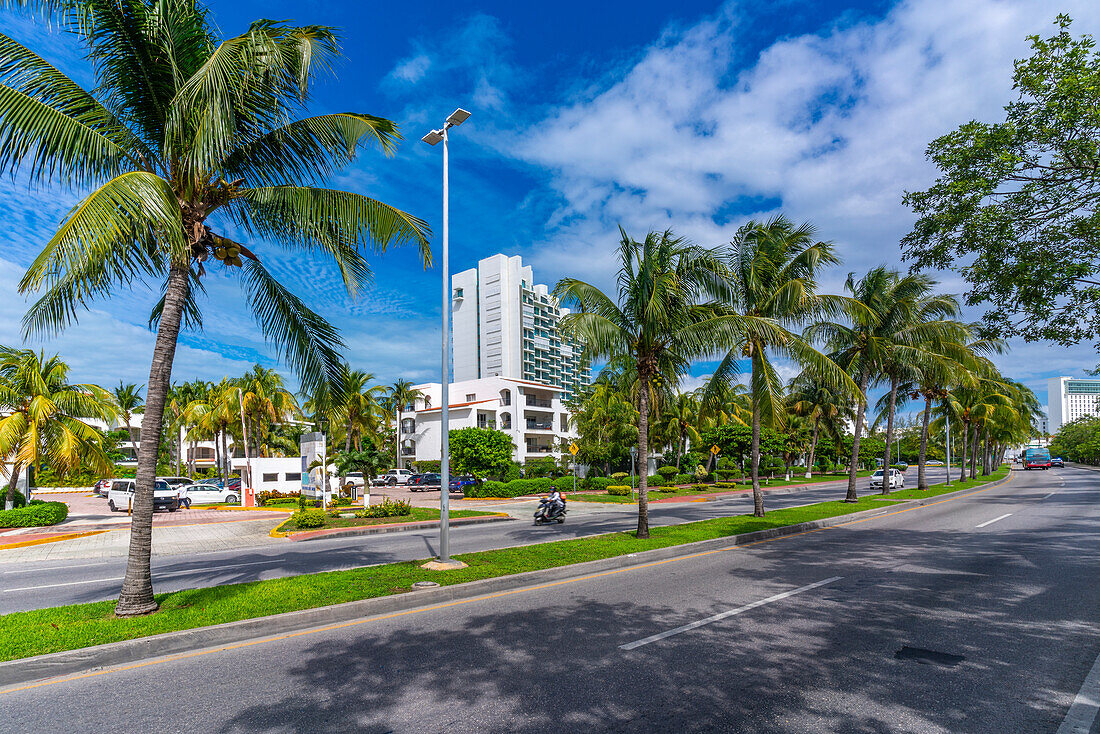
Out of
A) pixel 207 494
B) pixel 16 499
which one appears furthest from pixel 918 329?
pixel 207 494

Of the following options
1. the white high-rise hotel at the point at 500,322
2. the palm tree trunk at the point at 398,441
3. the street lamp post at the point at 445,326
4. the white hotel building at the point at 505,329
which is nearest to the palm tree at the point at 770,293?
the street lamp post at the point at 445,326

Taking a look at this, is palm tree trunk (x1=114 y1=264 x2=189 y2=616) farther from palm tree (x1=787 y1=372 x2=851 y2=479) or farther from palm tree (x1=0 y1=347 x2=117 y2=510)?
palm tree (x1=787 y1=372 x2=851 y2=479)

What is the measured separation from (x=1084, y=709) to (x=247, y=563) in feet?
47.2

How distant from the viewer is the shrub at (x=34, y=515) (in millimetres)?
19859

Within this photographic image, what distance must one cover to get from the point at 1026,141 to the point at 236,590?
582 inches

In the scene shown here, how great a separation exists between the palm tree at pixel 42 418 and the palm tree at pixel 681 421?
120ft

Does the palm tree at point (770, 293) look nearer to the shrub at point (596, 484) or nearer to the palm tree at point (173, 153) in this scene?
the palm tree at point (173, 153)

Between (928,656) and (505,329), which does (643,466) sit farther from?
(505,329)

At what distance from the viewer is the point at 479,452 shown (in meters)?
39.8

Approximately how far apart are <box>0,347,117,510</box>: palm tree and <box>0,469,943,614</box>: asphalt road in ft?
22.0

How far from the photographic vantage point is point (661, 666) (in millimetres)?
5555

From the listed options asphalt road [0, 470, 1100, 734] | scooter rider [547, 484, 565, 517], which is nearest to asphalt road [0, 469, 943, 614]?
scooter rider [547, 484, 565, 517]

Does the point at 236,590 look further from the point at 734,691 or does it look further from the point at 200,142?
the point at 734,691

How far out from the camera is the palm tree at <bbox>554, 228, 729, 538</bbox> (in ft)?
46.1
